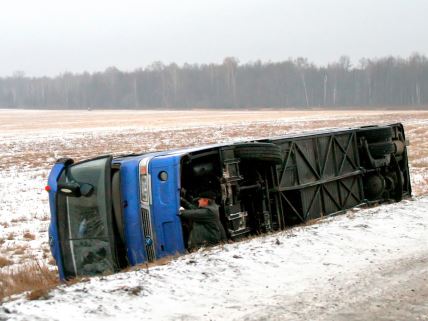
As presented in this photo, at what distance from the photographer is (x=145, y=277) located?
16.8 ft

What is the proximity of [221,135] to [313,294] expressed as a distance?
92.8ft

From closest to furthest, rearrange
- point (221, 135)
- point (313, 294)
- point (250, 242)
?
1. point (313, 294)
2. point (250, 242)
3. point (221, 135)

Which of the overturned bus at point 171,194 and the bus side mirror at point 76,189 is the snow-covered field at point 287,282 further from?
the bus side mirror at point 76,189

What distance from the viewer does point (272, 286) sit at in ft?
16.3

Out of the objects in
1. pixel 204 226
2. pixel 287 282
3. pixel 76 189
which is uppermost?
pixel 76 189

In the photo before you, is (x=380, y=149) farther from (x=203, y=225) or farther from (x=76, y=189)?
(x=76, y=189)

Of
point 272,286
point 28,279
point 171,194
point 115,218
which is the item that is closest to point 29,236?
point 28,279

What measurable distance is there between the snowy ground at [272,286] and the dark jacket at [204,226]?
0.49m

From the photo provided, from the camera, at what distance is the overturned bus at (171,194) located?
660 cm

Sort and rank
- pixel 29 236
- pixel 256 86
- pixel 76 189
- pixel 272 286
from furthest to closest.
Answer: pixel 256 86
pixel 29 236
pixel 76 189
pixel 272 286

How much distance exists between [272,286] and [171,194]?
6.88 feet

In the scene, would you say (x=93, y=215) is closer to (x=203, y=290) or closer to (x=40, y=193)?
(x=203, y=290)

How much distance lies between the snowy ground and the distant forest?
347ft

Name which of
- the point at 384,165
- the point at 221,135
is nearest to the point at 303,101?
the point at 221,135
